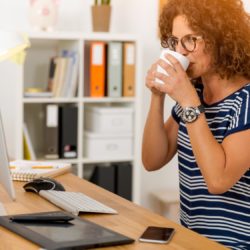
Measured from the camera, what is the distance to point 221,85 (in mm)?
1707

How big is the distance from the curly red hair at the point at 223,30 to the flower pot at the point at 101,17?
71.8 inches

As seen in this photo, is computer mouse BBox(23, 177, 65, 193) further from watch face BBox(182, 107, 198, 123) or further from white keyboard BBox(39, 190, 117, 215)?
watch face BBox(182, 107, 198, 123)

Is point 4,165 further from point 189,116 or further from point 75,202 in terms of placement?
point 189,116

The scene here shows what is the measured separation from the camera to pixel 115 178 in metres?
3.54

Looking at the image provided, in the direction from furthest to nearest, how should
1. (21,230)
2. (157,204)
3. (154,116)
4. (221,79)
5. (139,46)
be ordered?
(157,204)
(139,46)
(154,116)
(221,79)
(21,230)

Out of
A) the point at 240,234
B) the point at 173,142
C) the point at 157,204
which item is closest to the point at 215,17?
the point at 173,142

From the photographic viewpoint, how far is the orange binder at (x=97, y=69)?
343 centimetres

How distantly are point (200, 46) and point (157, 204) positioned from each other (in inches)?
92.3

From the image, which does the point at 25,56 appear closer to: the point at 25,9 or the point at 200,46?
the point at 25,9

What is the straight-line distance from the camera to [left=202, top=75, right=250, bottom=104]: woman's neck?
1700mm

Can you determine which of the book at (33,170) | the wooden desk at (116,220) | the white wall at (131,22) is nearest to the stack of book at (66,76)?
the white wall at (131,22)

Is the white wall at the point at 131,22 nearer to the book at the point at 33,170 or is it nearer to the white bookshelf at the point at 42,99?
the white bookshelf at the point at 42,99

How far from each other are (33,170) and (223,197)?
0.69m

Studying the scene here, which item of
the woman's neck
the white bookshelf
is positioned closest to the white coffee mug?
the woman's neck
